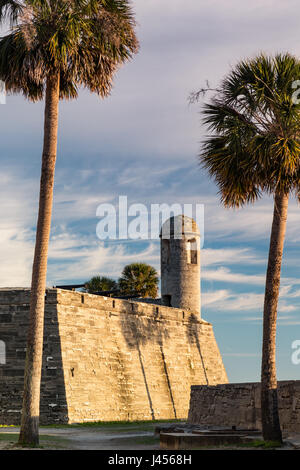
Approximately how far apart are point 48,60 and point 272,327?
30.6 ft

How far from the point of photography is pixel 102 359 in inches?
1329

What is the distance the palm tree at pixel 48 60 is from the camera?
1758 centimetres

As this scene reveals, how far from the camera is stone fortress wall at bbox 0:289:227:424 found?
29967 millimetres

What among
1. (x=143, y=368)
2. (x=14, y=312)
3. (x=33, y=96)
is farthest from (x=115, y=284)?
(x=33, y=96)

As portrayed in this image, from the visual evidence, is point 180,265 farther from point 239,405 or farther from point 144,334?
point 239,405

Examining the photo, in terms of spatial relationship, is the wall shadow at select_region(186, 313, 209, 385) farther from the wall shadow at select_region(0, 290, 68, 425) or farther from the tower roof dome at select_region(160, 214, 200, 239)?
the wall shadow at select_region(0, 290, 68, 425)

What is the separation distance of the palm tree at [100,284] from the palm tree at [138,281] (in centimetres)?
104

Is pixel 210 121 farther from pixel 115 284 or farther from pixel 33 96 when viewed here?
pixel 115 284

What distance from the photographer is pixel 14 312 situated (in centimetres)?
3086

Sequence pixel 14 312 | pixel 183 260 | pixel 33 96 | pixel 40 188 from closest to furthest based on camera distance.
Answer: pixel 40 188 → pixel 33 96 → pixel 14 312 → pixel 183 260

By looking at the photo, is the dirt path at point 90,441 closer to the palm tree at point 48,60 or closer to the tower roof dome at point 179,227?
the palm tree at point 48,60

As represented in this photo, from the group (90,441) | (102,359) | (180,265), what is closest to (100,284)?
(180,265)

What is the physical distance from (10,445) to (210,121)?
398 inches
